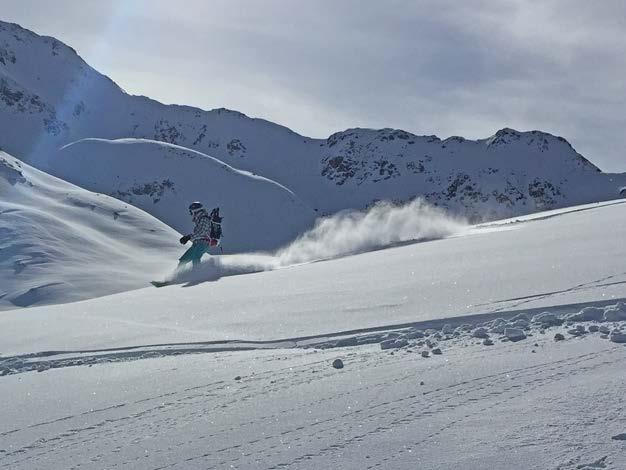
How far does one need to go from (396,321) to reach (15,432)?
11.6 feet

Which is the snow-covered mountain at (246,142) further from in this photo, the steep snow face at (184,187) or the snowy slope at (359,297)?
the snowy slope at (359,297)

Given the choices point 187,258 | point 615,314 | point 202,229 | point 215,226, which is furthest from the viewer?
point 215,226

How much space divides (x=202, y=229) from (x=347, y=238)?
229 inches

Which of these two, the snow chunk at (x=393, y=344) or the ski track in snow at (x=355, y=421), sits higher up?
the snow chunk at (x=393, y=344)

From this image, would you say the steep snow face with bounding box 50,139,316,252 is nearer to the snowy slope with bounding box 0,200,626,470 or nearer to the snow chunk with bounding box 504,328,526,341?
the snowy slope with bounding box 0,200,626,470

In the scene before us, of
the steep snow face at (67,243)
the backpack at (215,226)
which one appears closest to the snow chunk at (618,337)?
the steep snow face at (67,243)

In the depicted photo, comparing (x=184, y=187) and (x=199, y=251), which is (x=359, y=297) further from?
(x=184, y=187)

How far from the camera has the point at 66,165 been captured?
81.2 meters

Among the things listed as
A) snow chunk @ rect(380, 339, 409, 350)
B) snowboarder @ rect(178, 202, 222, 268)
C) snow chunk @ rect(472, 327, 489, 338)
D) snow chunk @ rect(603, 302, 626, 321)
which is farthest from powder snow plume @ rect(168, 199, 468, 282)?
snow chunk @ rect(603, 302, 626, 321)

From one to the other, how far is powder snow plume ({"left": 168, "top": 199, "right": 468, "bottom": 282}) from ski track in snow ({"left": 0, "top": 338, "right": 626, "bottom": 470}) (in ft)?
37.1

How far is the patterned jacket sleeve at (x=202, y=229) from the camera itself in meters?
19.0

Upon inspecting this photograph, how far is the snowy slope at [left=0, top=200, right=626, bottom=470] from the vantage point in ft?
12.1

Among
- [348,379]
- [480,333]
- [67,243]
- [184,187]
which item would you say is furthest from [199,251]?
[184,187]

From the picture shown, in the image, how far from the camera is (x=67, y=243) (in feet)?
62.3
